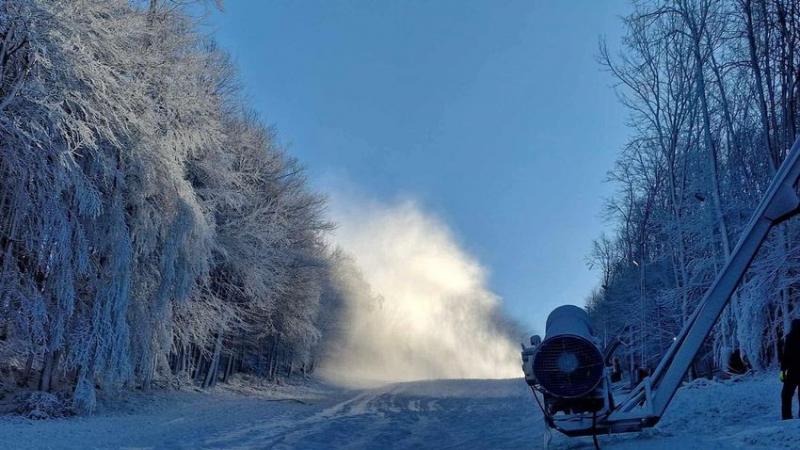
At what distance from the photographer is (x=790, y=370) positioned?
8.48 meters

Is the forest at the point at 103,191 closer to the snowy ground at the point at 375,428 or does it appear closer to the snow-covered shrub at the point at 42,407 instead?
the snow-covered shrub at the point at 42,407

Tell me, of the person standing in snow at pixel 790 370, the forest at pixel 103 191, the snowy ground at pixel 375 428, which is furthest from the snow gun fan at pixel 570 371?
the forest at pixel 103 191

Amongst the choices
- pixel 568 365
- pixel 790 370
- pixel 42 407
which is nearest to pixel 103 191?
pixel 42 407

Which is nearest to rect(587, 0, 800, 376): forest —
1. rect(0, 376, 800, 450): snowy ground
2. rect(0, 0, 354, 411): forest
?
rect(0, 376, 800, 450): snowy ground

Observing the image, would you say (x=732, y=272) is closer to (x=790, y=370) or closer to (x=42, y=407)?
(x=790, y=370)

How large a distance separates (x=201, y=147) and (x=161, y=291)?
4.66 metres

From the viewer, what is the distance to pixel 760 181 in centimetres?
Result: 2109

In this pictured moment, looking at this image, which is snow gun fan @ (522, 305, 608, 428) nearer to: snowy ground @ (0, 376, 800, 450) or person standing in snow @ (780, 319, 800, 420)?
snowy ground @ (0, 376, 800, 450)

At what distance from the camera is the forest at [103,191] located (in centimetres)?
1184

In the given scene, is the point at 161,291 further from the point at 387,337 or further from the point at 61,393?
the point at 387,337

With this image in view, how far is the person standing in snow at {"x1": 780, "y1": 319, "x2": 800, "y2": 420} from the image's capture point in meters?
8.16

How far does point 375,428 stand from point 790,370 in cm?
861

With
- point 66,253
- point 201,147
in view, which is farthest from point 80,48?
point 201,147

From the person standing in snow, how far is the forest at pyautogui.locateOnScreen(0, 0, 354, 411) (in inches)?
524
